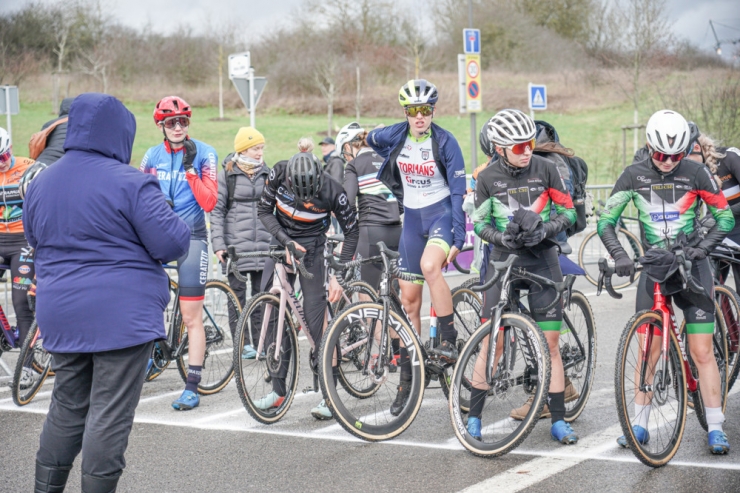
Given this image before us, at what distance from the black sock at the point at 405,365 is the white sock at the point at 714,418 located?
6.36 feet

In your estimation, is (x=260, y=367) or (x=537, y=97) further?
(x=537, y=97)

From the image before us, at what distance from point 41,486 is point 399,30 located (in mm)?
70386

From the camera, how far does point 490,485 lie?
5043 millimetres

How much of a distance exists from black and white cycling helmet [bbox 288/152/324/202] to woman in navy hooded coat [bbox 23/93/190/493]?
7.73ft

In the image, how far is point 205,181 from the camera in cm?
720

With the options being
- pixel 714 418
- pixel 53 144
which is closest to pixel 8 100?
pixel 53 144

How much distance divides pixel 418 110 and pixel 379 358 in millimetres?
→ 1833

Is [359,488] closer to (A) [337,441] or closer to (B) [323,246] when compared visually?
(A) [337,441]

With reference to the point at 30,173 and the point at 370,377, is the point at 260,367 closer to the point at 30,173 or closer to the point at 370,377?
the point at 370,377

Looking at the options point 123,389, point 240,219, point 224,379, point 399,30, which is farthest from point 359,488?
point 399,30

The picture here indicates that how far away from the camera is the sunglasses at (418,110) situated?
668 cm

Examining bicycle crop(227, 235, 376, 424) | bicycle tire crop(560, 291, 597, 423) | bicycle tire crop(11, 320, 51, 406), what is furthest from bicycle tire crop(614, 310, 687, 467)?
bicycle tire crop(11, 320, 51, 406)

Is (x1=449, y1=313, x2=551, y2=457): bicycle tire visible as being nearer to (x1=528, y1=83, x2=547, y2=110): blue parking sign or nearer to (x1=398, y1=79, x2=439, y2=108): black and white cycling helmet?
(x1=398, y1=79, x2=439, y2=108): black and white cycling helmet

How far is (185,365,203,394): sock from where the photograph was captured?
7176mm
